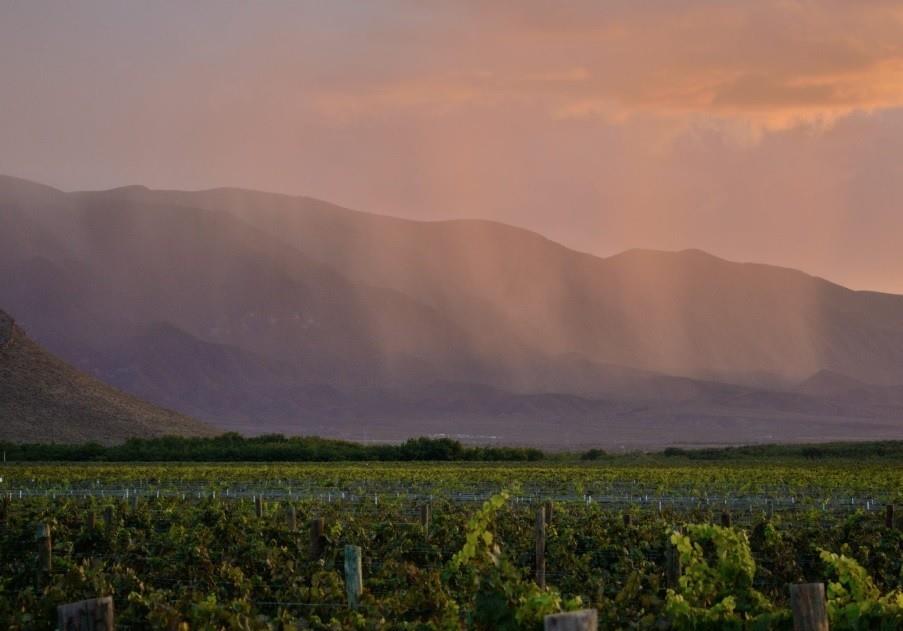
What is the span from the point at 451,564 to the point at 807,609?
2844 mm

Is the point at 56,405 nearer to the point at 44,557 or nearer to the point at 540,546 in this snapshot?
the point at 44,557

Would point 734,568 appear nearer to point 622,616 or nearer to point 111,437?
point 622,616

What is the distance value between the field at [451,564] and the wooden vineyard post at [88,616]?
194cm

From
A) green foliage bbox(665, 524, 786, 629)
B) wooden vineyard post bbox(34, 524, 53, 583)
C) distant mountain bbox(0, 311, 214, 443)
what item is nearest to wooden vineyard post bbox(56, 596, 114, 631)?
green foliage bbox(665, 524, 786, 629)

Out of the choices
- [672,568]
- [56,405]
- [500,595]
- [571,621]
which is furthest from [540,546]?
[56,405]

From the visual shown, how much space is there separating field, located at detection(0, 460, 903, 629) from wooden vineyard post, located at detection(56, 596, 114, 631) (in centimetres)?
194

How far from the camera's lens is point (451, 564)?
35.0 ft

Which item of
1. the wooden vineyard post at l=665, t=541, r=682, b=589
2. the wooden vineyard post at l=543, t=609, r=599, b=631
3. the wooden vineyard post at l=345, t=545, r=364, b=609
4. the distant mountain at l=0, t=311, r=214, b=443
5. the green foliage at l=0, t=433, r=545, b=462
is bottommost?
the wooden vineyard post at l=665, t=541, r=682, b=589

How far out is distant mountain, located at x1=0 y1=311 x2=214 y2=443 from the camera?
11531 centimetres

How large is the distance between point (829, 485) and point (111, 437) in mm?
82861

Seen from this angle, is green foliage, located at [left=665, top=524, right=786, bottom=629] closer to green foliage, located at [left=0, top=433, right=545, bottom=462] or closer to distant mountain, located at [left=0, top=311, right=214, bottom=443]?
green foliage, located at [left=0, top=433, right=545, bottom=462]

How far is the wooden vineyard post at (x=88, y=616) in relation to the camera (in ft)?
29.8

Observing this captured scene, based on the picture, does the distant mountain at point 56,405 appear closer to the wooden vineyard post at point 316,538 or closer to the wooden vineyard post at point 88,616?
the wooden vineyard post at point 316,538

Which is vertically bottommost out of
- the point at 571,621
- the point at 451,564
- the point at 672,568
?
the point at 672,568
